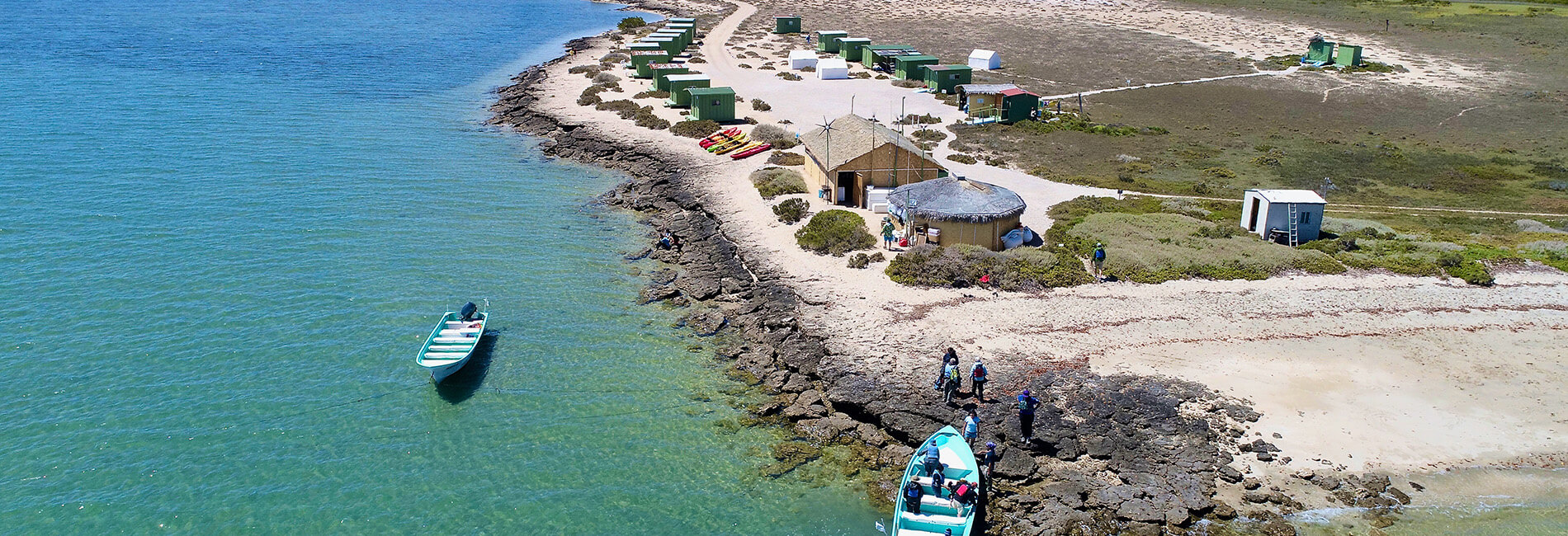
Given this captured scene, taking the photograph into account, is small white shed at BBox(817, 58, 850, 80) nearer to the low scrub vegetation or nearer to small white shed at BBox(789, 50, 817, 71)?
small white shed at BBox(789, 50, 817, 71)

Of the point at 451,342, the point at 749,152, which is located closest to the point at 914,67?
the point at 749,152

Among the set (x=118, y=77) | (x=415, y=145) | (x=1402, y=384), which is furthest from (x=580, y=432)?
(x=118, y=77)

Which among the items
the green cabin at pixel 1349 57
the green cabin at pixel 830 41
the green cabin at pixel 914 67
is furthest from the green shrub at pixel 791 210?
the green cabin at pixel 1349 57

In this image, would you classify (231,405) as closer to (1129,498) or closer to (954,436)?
(954,436)

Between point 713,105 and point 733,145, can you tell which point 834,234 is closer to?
point 733,145

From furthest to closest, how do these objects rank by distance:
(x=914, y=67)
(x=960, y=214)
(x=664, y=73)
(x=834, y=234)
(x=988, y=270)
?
(x=914, y=67)
(x=664, y=73)
(x=834, y=234)
(x=960, y=214)
(x=988, y=270)

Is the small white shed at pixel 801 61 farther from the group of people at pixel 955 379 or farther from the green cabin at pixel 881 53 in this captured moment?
the group of people at pixel 955 379
